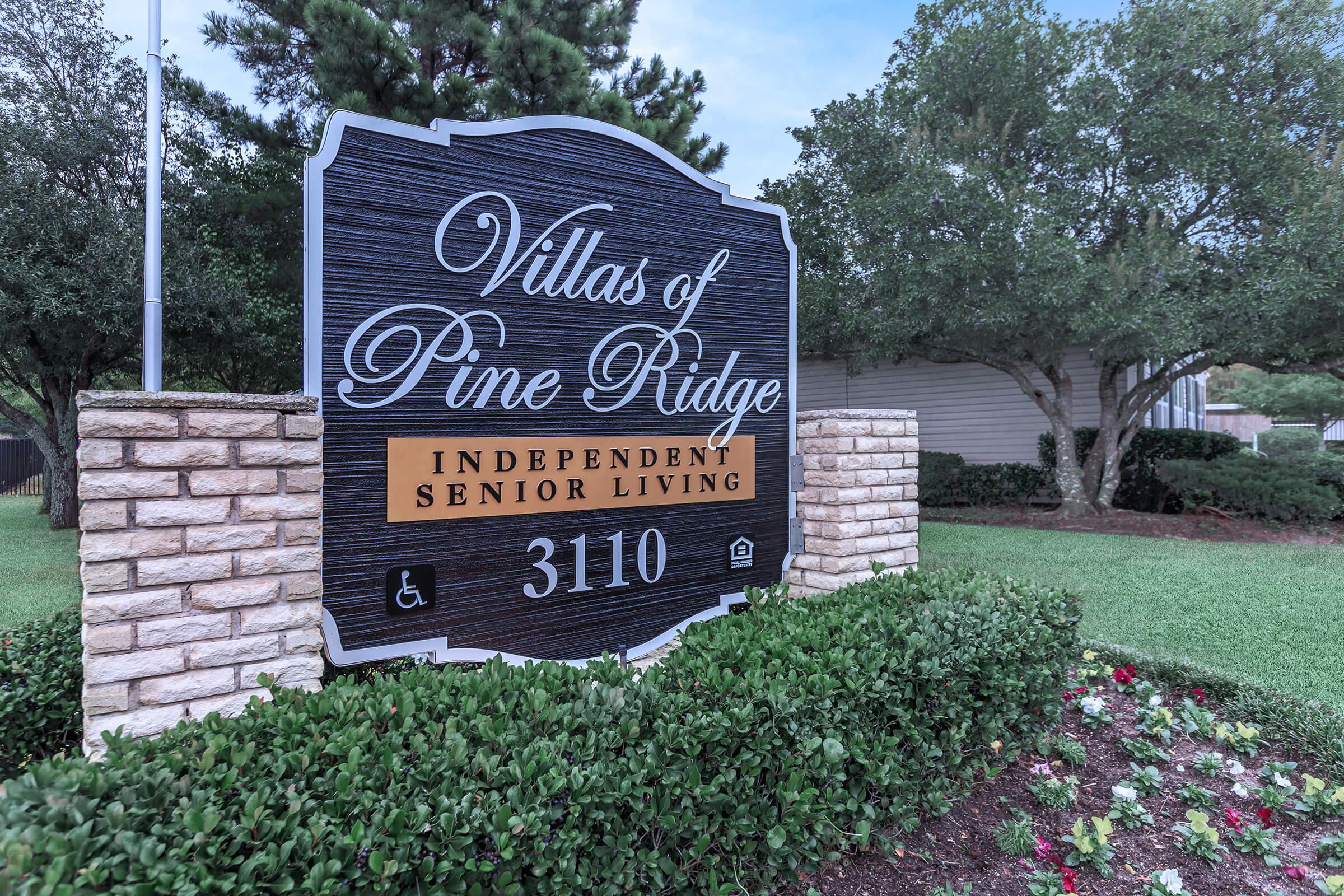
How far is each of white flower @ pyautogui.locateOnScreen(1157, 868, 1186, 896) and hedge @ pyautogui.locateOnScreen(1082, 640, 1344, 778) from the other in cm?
130

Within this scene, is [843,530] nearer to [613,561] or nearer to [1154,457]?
[613,561]

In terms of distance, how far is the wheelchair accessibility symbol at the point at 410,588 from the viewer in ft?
8.95

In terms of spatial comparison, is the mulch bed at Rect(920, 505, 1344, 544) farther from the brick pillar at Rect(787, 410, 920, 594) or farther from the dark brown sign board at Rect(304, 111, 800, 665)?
the dark brown sign board at Rect(304, 111, 800, 665)

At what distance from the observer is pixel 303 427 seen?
95.6 inches

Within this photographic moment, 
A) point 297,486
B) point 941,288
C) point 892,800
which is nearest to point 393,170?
point 297,486

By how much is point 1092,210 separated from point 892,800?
10558 mm

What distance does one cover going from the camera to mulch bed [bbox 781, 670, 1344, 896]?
7.82 feet

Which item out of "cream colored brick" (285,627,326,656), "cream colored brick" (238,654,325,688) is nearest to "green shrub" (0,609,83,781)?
"cream colored brick" (238,654,325,688)

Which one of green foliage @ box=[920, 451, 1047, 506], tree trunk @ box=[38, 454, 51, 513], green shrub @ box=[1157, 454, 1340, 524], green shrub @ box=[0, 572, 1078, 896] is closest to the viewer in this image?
green shrub @ box=[0, 572, 1078, 896]

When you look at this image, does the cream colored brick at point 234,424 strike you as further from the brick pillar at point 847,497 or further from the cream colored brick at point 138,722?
the brick pillar at point 847,497

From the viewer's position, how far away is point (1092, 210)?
1034 cm

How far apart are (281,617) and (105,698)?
48 cm

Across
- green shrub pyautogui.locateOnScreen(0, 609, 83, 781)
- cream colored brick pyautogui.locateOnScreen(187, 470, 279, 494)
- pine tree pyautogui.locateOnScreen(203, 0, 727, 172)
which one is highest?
pine tree pyautogui.locateOnScreen(203, 0, 727, 172)

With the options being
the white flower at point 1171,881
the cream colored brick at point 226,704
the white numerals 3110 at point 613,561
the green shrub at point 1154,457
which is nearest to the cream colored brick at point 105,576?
the cream colored brick at point 226,704
